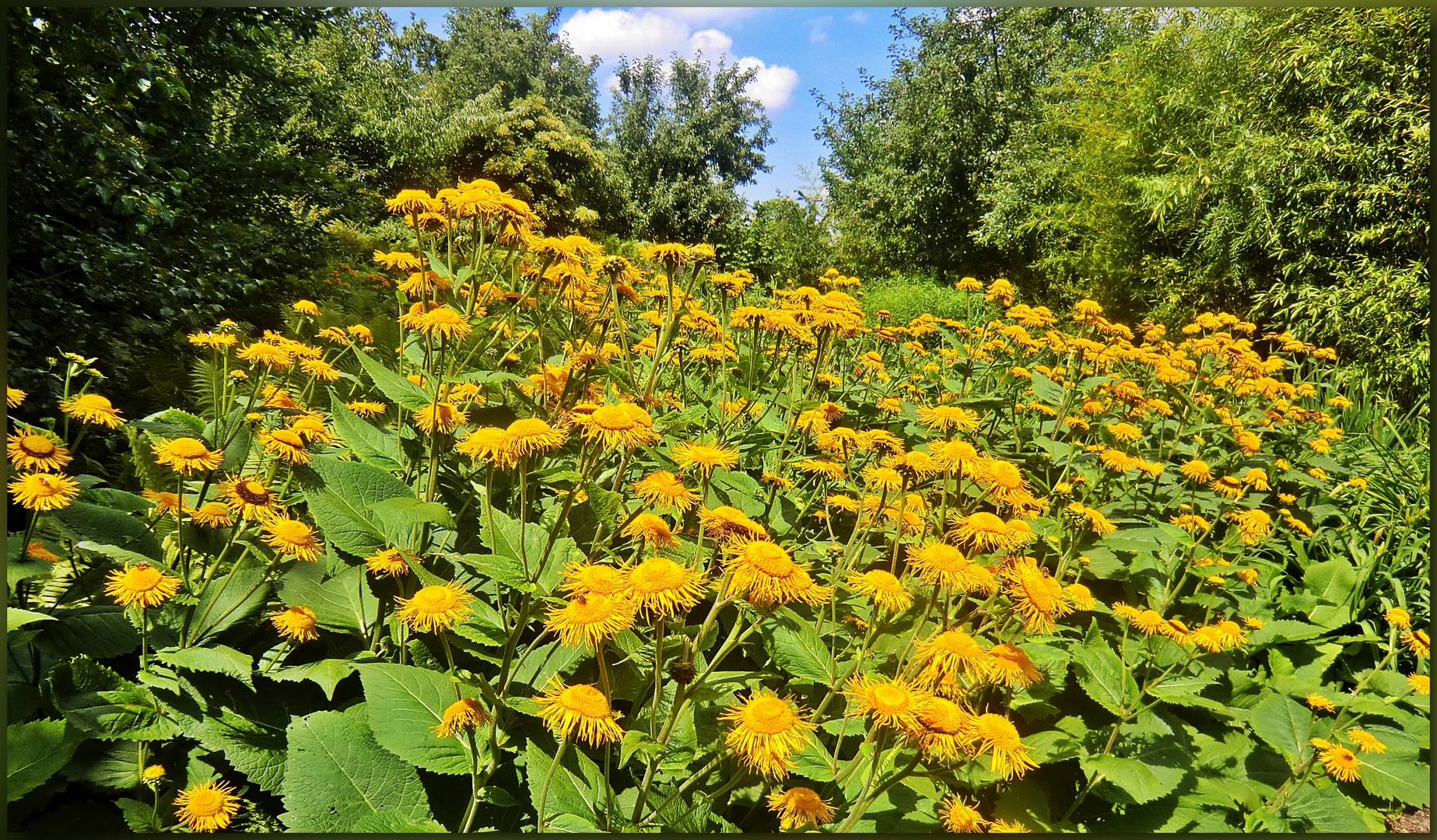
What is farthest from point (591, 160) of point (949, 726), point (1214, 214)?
point (949, 726)

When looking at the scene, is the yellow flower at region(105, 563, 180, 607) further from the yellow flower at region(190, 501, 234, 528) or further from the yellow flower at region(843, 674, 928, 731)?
the yellow flower at region(843, 674, 928, 731)

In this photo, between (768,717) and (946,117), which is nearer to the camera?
(768,717)

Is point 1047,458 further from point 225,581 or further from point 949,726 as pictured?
point 225,581

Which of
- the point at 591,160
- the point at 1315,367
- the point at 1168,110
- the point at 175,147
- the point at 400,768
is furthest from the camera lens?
the point at 591,160

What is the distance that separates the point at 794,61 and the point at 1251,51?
3702 mm

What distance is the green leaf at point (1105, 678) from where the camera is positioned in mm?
1278

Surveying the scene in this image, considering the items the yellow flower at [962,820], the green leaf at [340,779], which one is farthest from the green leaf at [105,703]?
the yellow flower at [962,820]

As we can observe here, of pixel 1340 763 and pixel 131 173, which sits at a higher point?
pixel 131 173

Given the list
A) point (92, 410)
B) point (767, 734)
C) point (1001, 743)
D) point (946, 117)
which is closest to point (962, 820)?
point (1001, 743)

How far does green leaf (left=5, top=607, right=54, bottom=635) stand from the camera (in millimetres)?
910

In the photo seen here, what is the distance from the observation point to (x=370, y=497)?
3.57 ft

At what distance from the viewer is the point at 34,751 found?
0.85m

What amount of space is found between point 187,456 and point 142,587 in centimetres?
18

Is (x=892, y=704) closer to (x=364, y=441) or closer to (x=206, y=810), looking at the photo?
(x=206, y=810)
